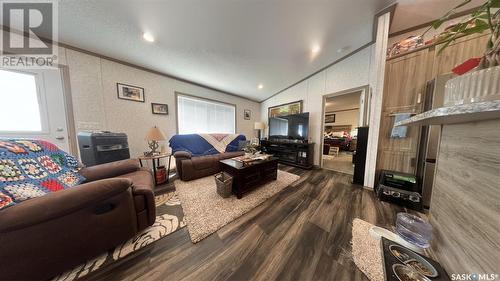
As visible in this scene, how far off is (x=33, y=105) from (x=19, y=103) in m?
0.10

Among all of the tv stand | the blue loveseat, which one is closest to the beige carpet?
the blue loveseat

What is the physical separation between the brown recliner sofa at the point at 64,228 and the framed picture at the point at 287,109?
3799mm

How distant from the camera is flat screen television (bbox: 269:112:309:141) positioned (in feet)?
11.1

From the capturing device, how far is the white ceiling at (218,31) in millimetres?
1566

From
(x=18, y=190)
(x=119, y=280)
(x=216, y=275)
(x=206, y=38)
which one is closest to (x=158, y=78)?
(x=206, y=38)

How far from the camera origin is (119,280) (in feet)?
3.02

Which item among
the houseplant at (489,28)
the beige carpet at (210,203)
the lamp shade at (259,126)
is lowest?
the beige carpet at (210,203)

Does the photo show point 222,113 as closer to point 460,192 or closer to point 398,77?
point 398,77

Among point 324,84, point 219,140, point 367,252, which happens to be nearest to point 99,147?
point 219,140

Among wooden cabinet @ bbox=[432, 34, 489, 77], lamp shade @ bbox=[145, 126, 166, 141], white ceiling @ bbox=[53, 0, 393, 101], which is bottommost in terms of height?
lamp shade @ bbox=[145, 126, 166, 141]

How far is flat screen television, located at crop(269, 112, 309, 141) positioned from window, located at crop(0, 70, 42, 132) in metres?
4.42

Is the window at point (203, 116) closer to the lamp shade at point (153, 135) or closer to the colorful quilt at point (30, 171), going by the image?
the lamp shade at point (153, 135)

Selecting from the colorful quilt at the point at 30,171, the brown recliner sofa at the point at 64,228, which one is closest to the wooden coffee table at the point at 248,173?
the brown recliner sofa at the point at 64,228

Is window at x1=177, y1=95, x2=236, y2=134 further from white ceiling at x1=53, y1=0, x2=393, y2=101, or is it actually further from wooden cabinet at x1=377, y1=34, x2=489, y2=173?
wooden cabinet at x1=377, y1=34, x2=489, y2=173
